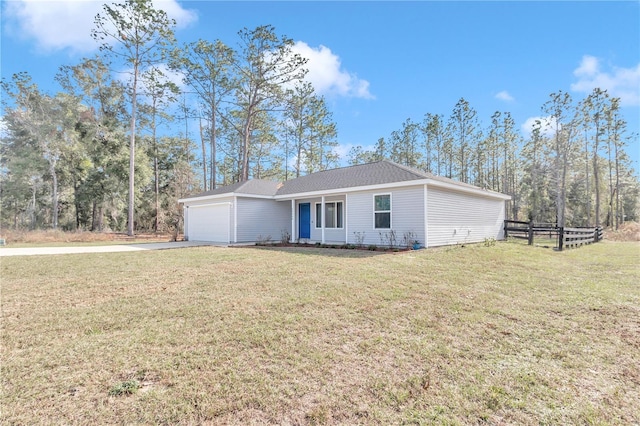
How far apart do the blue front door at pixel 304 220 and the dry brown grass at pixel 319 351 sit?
30.3 ft

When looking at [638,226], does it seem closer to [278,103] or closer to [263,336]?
[278,103]

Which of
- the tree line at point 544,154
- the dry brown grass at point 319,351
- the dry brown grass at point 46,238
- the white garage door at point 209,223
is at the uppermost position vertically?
the tree line at point 544,154

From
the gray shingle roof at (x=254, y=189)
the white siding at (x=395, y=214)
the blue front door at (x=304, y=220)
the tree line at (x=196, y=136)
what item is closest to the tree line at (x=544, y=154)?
the tree line at (x=196, y=136)

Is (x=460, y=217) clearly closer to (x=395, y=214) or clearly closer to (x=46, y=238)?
(x=395, y=214)

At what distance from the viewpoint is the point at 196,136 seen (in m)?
30.2

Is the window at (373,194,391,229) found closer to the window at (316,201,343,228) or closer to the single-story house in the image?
the single-story house

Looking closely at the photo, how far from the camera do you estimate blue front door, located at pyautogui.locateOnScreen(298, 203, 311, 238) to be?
50.4 ft

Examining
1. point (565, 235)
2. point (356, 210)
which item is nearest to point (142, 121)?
point (356, 210)

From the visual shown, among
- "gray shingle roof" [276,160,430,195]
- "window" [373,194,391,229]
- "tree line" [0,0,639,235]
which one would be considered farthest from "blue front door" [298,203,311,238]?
"tree line" [0,0,639,235]

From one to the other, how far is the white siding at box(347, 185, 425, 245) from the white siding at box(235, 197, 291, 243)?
16.2ft

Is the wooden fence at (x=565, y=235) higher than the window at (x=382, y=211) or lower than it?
lower

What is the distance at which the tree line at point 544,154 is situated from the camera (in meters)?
25.0

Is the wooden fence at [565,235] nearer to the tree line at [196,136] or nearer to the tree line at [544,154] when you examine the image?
the tree line at [196,136]

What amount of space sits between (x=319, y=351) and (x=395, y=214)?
913 centimetres
